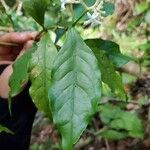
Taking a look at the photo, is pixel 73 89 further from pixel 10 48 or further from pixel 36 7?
pixel 10 48

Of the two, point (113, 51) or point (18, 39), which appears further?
point (18, 39)

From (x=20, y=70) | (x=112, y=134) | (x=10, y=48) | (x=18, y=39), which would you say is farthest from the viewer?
(x=112, y=134)

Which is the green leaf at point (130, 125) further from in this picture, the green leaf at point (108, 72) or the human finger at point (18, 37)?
the green leaf at point (108, 72)

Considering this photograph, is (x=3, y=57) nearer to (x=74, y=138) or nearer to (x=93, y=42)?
(x=93, y=42)

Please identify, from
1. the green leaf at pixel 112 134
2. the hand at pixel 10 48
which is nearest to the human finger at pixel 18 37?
the hand at pixel 10 48

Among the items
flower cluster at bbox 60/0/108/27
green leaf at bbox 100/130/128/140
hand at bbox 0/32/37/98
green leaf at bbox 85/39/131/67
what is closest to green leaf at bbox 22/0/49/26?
flower cluster at bbox 60/0/108/27

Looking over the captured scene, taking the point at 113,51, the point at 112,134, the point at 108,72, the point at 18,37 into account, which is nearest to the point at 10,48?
Result: the point at 18,37

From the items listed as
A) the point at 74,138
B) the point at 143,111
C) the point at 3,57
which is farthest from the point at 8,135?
the point at 143,111
